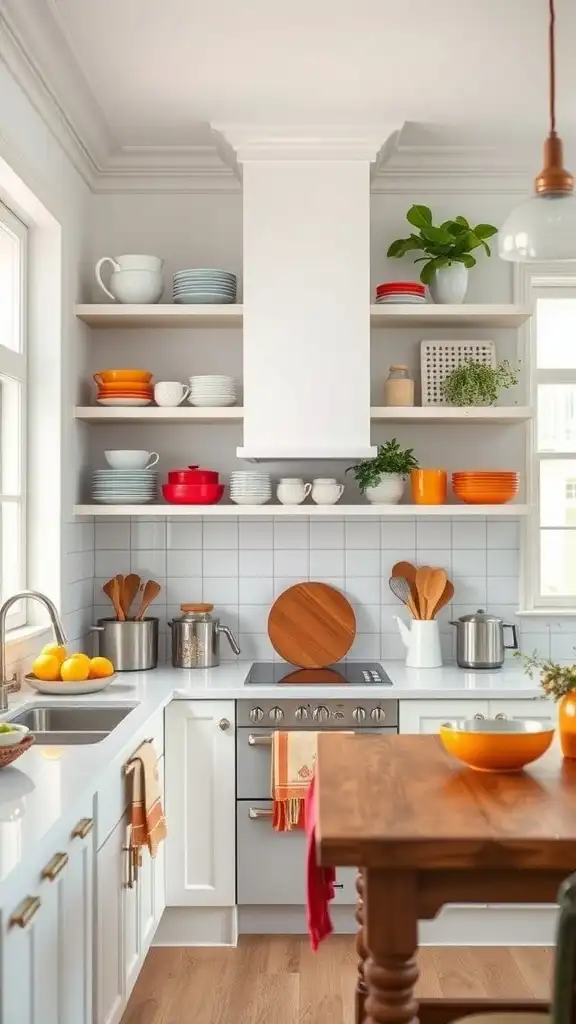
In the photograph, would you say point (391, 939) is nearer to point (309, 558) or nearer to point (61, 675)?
point (61, 675)

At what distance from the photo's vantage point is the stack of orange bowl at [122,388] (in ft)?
13.2

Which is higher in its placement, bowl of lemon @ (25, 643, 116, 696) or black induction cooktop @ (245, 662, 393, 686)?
bowl of lemon @ (25, 643, 116, 696)

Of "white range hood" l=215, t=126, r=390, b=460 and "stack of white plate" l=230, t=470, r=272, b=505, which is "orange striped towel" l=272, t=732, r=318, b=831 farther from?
"white range hood" l=215, t=126, r=390, b=460

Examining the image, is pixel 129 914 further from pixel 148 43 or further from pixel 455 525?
pixel 148 43

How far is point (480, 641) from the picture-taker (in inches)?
158

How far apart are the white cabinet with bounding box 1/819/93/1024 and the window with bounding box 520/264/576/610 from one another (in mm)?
2509

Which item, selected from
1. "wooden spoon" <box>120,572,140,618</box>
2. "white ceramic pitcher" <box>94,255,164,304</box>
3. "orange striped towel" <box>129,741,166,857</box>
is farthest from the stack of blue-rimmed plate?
"orange striped towel" <box>129,741,166,857</box>

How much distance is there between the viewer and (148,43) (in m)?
3.30

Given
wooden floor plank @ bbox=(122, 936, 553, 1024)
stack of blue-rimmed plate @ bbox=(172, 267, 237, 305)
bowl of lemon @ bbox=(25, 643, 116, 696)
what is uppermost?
stack of blue-rimmed plate @ bbox=(172, 267, 237, 305)

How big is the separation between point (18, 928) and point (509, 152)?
137 inches

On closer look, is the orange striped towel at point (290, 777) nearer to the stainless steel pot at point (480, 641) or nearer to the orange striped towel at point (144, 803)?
the orange striped towel at point (144, 803)

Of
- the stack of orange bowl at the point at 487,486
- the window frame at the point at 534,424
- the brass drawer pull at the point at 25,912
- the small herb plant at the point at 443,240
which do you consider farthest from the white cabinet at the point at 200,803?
the small herb plant at the point at 443,240

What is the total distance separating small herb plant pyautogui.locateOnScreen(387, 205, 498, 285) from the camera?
4.05 metres

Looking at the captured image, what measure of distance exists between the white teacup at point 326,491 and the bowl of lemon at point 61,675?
3.70ft
